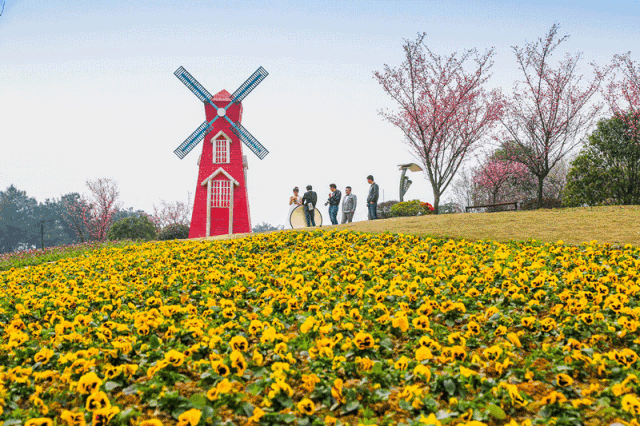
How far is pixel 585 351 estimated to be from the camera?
3953mm

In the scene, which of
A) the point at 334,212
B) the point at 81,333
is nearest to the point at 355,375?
the point at 81,333

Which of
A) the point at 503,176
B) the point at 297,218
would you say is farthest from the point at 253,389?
the point at 503,176

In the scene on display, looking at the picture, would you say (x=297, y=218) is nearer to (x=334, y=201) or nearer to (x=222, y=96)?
(x=334, y=201)

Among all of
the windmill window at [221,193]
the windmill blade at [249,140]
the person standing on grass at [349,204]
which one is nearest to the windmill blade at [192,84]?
the windmill blade at [249,140]

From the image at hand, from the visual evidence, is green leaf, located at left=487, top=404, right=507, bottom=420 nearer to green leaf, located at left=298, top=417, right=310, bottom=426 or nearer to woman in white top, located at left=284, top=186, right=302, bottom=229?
green leaf, located at left=298, top=417, right=310, bottom=426

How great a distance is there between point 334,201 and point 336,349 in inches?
511

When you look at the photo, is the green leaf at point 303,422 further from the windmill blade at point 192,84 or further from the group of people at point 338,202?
the windmill blade at point 192,84

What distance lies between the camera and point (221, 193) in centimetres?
2180

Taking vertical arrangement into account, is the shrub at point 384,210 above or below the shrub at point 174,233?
above

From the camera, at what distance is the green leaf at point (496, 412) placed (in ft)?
9.78

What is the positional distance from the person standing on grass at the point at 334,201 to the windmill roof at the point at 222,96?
30.8 feet

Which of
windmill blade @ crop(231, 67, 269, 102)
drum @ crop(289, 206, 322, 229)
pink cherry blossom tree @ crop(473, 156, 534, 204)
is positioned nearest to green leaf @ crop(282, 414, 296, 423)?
drum @ crop(289, 206, 322, 229)

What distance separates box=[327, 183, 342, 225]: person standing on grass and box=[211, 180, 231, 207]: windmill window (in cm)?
680

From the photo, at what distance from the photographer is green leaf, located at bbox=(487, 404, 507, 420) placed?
2982 millimetres
